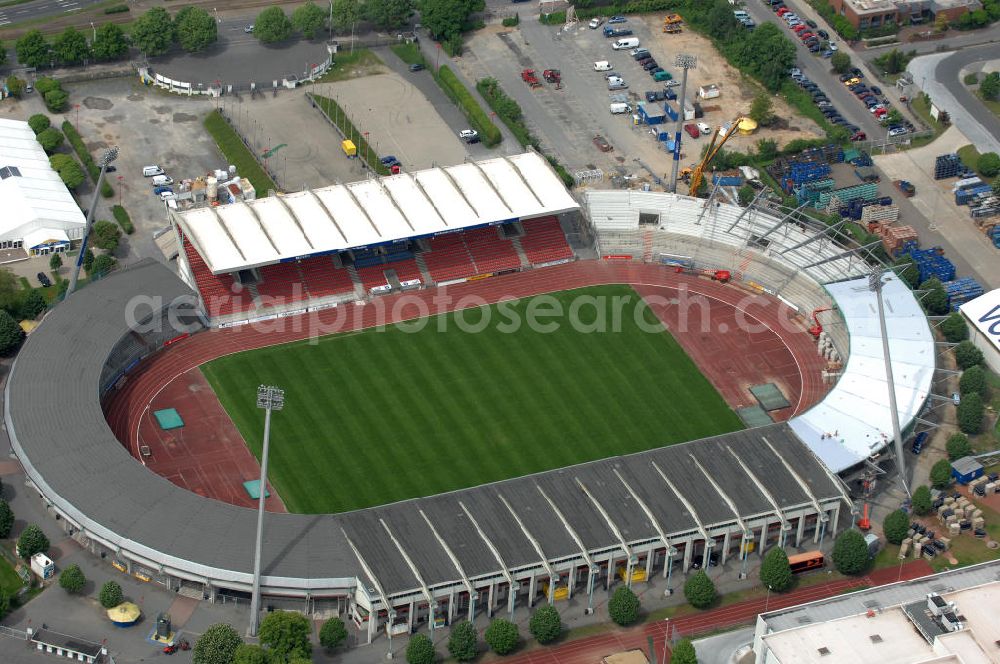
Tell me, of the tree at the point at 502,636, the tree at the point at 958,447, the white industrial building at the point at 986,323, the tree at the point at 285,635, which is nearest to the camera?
the tree at the point at 285,635

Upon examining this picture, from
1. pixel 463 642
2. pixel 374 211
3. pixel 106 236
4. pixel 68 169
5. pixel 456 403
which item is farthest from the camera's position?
pixel 68 169

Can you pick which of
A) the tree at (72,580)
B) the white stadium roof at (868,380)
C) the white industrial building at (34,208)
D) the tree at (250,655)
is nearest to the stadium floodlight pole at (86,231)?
the white industrial building at (34,208)

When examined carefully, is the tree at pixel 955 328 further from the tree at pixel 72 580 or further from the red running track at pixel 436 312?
the tree at pixel 72 580

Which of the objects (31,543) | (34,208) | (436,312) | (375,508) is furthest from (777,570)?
(34,208)

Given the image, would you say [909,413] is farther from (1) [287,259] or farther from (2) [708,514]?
(1) [287,259]

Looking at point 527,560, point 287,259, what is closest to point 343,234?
point 287,259

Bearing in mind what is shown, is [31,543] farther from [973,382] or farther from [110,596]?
[973,382]
